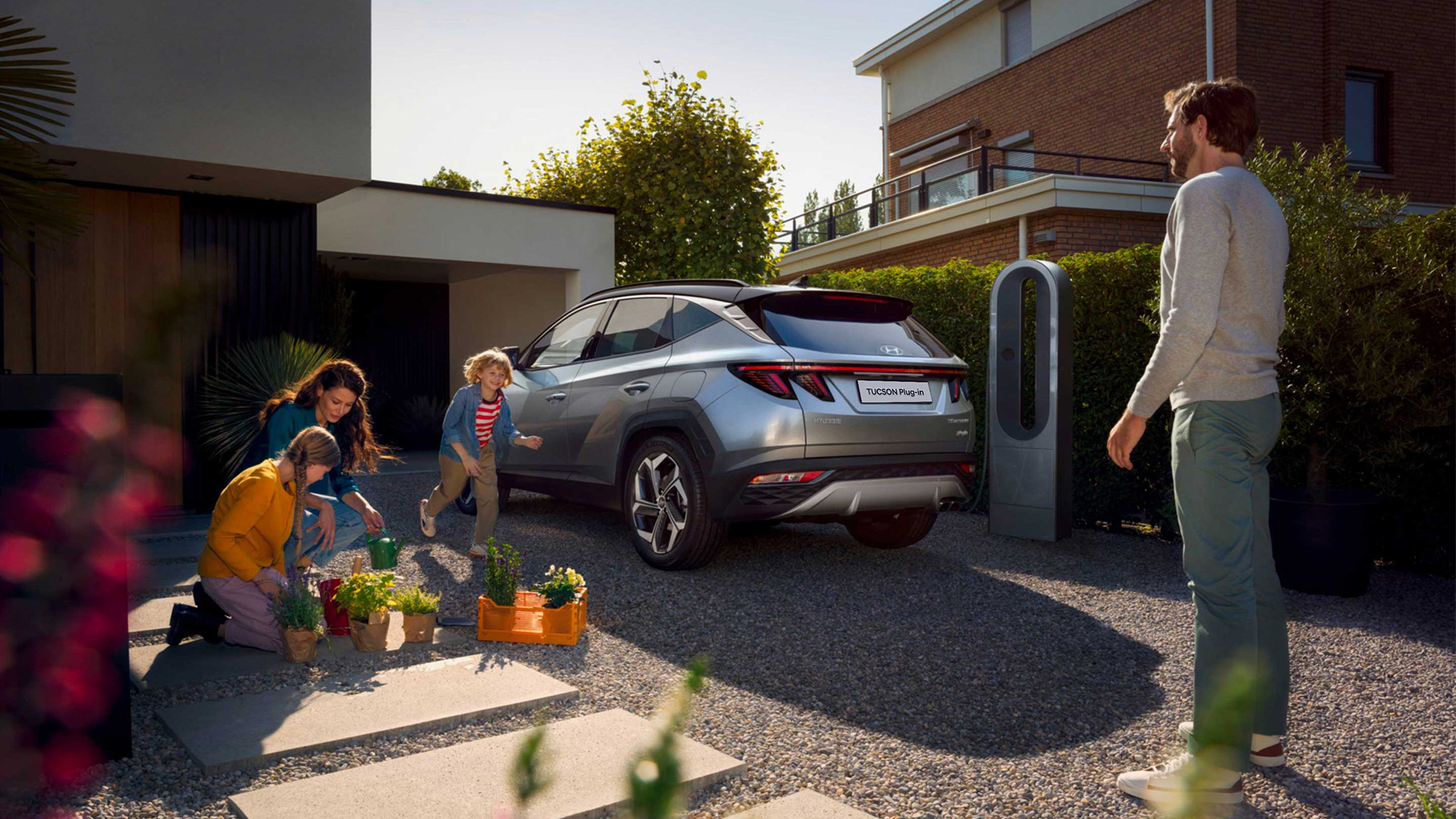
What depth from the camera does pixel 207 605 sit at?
4410mm

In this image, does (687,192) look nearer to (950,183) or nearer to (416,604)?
(950,183)

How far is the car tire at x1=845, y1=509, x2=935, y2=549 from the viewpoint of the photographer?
6.65m

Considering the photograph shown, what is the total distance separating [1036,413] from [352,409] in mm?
4979

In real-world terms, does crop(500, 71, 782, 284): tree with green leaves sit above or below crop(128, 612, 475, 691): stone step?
above

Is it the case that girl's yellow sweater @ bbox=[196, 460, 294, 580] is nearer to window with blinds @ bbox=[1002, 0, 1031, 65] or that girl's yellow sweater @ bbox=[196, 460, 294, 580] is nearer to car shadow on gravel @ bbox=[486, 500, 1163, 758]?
car shadow on gravel @ bbox=[486, 500, 1163, 758]

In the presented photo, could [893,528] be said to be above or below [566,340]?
below

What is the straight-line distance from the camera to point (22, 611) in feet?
9.96

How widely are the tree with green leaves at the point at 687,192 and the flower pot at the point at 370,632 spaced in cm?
964

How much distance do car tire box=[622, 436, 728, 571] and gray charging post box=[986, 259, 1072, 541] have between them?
286 centimetres

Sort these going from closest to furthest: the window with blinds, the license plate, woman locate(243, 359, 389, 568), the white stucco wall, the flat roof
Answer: woman locate(243, 359, 389, 568)
the license plate
the white stucco wall
the flat roof
the window with blinds

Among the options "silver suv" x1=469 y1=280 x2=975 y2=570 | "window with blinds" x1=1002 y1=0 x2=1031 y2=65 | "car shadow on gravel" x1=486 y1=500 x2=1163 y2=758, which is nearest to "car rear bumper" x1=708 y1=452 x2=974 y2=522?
"silver suv" x1=469 y1=280 x2=975 y2=570

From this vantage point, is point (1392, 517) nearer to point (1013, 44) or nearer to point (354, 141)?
point (354, 141)

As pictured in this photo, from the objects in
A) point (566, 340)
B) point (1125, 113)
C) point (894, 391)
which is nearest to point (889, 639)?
point (894, 391)

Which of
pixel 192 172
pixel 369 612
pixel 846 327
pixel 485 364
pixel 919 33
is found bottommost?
pixel 369 612
